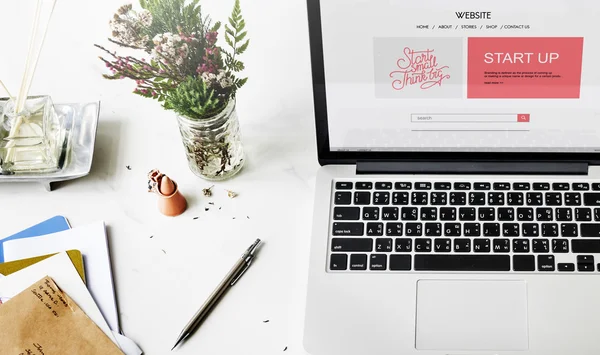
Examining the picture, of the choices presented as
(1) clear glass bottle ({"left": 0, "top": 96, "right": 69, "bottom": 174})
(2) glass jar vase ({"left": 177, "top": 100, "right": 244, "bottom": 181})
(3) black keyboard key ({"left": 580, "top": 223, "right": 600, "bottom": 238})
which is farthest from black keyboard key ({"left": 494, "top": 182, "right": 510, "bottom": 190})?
(1) clear glass bottle ({"left": 0, "top": 96, "right": 69, "bottom": 174})

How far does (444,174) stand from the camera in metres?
1.01

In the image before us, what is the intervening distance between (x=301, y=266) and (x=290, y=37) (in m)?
0.42

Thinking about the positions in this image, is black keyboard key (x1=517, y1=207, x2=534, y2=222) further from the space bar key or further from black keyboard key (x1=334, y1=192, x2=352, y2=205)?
black keyboard key (x1=334, y1=192, x2=352, y2=205)

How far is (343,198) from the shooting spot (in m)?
0.99

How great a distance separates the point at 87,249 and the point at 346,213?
345mm

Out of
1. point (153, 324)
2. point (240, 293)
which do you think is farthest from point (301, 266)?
point (153, 324)

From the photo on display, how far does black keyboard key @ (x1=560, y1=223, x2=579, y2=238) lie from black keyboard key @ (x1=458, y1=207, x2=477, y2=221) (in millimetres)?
106

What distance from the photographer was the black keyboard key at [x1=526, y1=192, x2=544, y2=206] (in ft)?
3.19

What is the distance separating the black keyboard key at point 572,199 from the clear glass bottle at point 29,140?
2.22 ft

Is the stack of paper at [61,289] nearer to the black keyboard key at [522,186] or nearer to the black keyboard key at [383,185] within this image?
the black keyboard key at [383,185]

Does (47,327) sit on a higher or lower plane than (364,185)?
lower

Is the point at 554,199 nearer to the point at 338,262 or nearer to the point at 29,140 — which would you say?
the point at 338,262

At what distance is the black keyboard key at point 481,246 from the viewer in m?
0.94

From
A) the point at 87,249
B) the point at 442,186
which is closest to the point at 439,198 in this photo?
the point at 442,186
